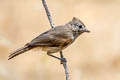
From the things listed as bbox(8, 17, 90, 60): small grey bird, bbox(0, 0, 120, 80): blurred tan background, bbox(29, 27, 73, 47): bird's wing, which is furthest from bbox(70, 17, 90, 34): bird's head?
bbox(0, 0, 120, 80): blurred tan background

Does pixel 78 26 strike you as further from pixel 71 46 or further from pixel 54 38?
pixel 71 46

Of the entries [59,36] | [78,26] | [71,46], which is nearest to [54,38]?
[59,36]

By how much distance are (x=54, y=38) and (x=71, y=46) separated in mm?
2934

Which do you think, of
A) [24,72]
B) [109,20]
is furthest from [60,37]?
[109,20]

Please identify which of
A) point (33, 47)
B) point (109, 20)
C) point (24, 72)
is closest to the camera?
point (33, 47)

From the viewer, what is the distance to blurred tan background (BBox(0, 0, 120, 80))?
13000mm

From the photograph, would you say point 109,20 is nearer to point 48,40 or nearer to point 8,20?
point 8,20

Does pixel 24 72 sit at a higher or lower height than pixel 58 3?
→ lower

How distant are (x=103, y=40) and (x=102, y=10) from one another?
2.05ft

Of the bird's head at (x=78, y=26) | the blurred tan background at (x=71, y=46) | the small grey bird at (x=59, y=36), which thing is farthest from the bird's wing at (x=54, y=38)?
the blurred tan background at (x=71, y=46)

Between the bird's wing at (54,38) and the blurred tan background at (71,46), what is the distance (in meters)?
2.36

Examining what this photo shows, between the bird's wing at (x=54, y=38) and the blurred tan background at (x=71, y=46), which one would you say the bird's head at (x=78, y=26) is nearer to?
the bird's wing at (x=54, y=38)

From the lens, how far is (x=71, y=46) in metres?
13.3

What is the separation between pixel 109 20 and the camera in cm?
1391
